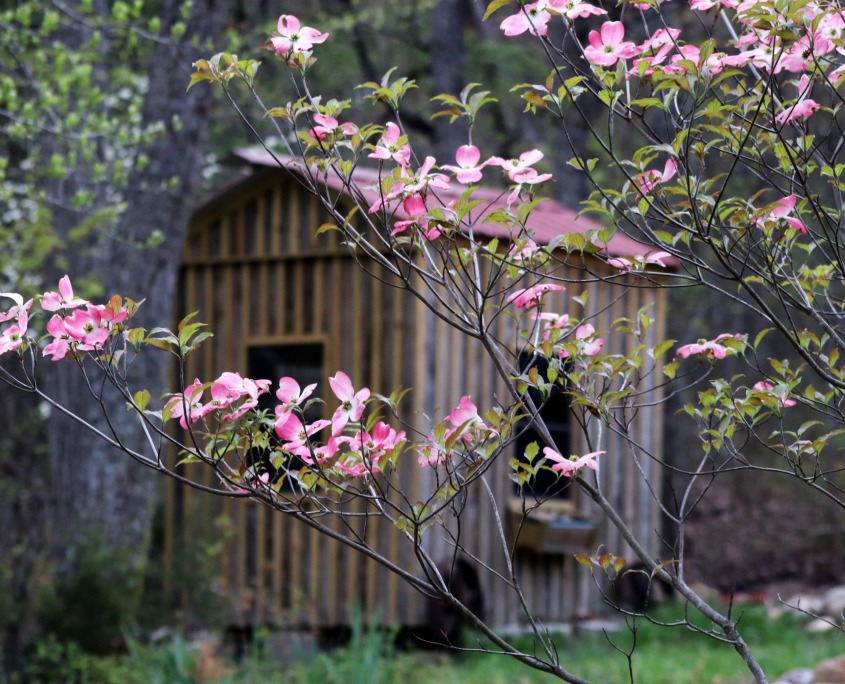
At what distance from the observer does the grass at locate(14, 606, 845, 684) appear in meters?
5.00

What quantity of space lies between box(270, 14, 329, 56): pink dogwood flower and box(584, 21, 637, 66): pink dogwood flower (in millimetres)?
506

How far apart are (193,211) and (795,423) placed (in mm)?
8347

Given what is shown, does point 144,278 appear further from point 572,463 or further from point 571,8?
point 572,463

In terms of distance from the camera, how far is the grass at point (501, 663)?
5.00 m

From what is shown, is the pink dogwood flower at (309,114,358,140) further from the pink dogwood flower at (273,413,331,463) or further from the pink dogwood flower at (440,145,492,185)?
the pink dogwood flower at (273,413,331,463)

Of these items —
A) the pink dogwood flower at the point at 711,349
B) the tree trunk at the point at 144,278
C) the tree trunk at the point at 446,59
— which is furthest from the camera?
the tree trunk at the point at 446,59

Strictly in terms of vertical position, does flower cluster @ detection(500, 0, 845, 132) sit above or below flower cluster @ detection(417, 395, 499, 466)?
above

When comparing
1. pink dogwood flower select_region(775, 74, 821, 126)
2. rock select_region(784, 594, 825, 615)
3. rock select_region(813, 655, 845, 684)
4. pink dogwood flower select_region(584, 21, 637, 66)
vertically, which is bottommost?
rock select_region(784, 594, 825, 615)

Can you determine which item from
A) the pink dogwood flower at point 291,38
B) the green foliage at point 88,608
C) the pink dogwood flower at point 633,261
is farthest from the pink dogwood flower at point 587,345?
the green foliage at point 88,608

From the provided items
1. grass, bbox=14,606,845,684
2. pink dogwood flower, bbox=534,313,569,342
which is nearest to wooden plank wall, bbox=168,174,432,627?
grass, bbox=14,606,845,684

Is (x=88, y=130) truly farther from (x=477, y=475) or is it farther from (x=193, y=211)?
(x=477, y=475)

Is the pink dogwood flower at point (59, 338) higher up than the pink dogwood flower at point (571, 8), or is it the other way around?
the pink dogwood flower at point (571, 8)

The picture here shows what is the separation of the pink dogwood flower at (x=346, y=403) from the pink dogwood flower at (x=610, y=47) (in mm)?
735

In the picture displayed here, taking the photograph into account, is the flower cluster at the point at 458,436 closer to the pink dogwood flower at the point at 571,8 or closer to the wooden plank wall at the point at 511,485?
the pink dogwood flower at the point at 571,8
